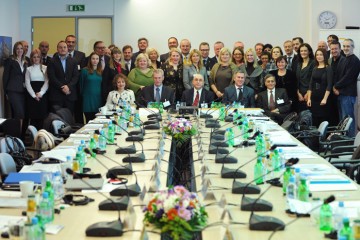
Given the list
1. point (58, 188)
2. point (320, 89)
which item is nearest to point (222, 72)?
point (320, 89)

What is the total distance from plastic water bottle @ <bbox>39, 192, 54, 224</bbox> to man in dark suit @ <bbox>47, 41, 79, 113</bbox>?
24.1 feet

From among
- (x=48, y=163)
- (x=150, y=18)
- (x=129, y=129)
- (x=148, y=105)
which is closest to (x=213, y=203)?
(x=48, y=163)

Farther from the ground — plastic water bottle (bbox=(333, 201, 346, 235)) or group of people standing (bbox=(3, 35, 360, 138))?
group of people standing (bbox=(3, 35, 360, 138))

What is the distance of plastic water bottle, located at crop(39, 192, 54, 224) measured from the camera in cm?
389

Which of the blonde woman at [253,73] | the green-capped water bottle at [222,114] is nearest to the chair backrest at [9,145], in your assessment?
the green-capped water bottle at [222,114]

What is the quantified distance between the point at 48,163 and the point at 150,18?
9.47 metres

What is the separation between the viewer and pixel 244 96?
10.6 m

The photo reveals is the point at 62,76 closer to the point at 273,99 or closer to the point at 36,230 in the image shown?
the point at 273,99

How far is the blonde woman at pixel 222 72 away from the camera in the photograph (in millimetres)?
10977

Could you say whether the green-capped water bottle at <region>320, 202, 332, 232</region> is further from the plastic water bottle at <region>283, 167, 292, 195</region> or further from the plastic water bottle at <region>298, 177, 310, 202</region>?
the plastic water bottle at <region>283, 167, 292, 195</region>

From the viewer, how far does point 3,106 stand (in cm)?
1225

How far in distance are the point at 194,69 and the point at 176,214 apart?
25.5 feet

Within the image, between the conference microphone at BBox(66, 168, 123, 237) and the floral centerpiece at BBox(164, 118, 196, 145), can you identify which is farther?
the floral centerpiece at BBox(164, 118, 196, 145)

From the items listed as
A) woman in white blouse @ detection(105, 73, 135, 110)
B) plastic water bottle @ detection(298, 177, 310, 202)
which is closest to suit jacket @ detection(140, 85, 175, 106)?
woman in white blouse @ detection(105, 73, 135, 110)
